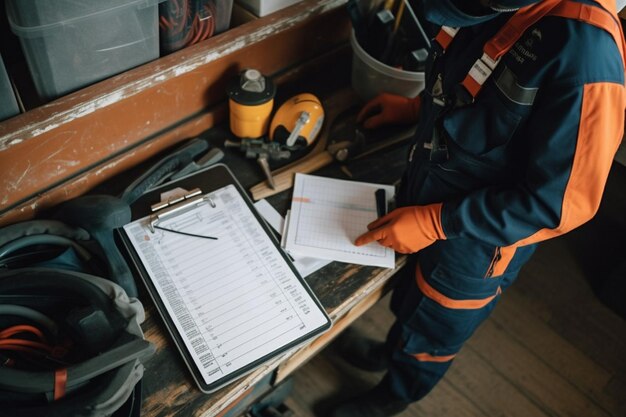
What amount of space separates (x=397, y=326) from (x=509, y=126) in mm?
655

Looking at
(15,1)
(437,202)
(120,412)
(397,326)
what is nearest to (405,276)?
(397,326)

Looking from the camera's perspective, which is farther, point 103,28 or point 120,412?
point 103,28

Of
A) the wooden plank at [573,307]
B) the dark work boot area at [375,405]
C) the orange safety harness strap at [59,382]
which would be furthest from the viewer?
the wooden plank at [573,307]

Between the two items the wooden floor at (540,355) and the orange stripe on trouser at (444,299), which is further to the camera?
the wooden floor at (540,355)

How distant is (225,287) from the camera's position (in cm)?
93

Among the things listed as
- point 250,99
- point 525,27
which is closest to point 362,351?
point 250,99

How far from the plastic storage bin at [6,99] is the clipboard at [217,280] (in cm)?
27

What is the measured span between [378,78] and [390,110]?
0.27ft

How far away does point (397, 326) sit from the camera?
1.29 meters

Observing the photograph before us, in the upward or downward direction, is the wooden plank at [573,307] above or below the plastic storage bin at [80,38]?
below

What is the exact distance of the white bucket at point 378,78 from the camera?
1187mm

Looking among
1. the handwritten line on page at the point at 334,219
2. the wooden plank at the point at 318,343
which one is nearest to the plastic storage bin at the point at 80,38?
the handwritten line on page at the point at 334,219

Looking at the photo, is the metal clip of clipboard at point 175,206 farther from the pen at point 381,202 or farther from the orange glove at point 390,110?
the orange glove at point 390,110

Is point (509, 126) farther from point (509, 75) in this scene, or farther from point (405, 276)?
point (405, 276)
